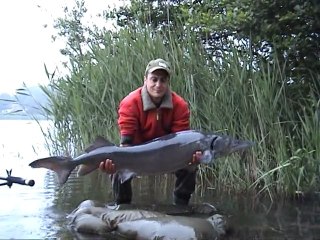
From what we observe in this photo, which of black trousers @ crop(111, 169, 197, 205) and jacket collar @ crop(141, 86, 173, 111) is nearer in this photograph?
jacket collar @ crop(141, 86, 173, 111)

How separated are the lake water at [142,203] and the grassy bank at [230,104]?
321mm

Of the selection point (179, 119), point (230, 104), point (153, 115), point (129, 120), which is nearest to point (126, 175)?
point (129, 120)

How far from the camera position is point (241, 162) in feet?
21.5

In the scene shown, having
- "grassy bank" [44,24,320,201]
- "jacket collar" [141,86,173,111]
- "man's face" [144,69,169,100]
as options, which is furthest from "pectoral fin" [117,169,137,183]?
"grassy bank" [44,24,320,201]

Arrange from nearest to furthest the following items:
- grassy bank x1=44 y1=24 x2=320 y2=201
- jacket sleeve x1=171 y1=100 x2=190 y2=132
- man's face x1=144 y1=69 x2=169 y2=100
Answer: man's face x1=144 y1=69 x2=169 y2=100
jacket sleeve x1=171 y1=100 x2=190 y2=132
grassy bank x1=44 y1=24 x2=320 y2=201

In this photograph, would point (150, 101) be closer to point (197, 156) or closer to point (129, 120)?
point (129, 120)

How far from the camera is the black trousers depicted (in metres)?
5.50

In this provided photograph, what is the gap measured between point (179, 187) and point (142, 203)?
0.60m

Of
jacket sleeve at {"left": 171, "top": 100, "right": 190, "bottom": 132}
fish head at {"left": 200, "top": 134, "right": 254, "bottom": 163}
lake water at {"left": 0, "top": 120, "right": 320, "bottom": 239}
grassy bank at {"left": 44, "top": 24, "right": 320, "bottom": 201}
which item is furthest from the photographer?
grassy bank at {"left": 44, "top": 24, "right": 320, "bottom": 201}

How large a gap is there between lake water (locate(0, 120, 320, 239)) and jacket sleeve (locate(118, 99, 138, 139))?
1.04 meters

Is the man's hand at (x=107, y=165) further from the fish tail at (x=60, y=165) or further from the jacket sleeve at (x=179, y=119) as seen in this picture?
the jacket sleeve at (x=179, y=119)

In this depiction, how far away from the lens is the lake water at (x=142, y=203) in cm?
484

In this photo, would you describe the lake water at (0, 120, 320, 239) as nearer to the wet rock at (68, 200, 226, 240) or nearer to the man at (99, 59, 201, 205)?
the wet rock at (68, 200, 226, 240)

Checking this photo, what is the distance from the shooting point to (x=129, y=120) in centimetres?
533
